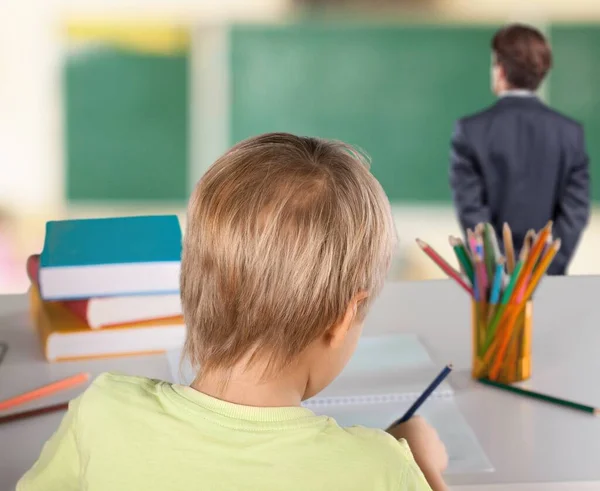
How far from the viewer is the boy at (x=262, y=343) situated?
79 cm

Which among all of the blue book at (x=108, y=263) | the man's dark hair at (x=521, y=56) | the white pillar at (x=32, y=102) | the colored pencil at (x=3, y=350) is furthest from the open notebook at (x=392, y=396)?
the white pillar at (x=32, y=102)

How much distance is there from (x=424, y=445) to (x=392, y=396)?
25 cm

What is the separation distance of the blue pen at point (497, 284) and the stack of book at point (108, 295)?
0.42 meters

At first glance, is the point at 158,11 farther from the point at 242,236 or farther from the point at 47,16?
the point at 242,236

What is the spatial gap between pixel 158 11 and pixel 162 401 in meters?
4.16

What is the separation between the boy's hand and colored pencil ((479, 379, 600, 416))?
26cm

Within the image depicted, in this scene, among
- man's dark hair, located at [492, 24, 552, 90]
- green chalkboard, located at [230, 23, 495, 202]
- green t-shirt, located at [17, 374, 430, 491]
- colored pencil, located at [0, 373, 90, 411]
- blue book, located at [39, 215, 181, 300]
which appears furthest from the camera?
green chalkboard, located at [230, 23, 495, 202]

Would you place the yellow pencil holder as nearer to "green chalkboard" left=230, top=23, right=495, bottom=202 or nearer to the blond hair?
the blond hair

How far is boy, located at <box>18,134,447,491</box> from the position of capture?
793 millimetres

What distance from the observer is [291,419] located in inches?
32.2

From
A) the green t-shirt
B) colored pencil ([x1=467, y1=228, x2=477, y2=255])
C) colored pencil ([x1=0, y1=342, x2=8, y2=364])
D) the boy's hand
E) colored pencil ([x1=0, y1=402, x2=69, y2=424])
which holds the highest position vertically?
colored pencil ([x1=467, y1=228, x2=477, y2=255])

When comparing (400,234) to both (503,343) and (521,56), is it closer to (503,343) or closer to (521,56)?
(521,56)

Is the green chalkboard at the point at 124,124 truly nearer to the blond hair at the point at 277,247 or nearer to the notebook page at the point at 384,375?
the notebook page at the point at 384,375

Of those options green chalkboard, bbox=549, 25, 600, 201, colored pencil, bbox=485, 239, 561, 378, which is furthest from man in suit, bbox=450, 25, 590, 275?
green chalkboard, bbox=549, 25, 600, 201
